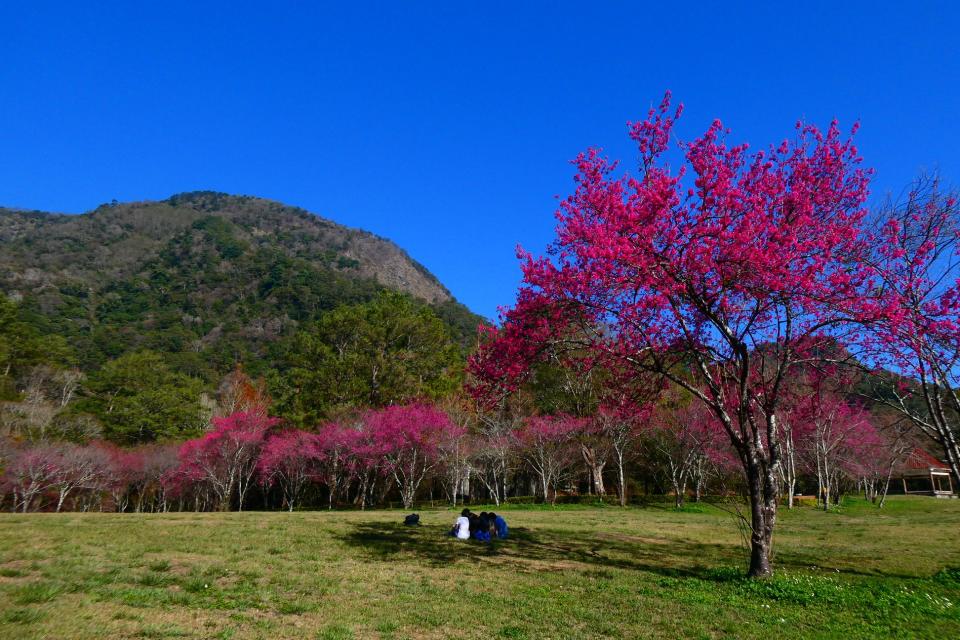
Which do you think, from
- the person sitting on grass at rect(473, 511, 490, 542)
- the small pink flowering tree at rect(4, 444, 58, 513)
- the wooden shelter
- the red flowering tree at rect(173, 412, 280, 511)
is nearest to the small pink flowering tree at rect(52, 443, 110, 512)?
the small pink flowering tree at rect(4, 444, 58, 513)

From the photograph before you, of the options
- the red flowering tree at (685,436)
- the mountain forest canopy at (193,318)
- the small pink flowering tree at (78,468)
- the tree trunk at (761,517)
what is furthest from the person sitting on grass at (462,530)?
the small pink flowering tree at (78,468)

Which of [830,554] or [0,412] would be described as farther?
[0,412]

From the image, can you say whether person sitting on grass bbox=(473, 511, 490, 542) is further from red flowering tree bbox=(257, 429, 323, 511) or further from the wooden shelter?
the wooden shelter

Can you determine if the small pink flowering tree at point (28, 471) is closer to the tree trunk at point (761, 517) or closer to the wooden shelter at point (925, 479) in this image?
the tree trunk at point (761, 517)

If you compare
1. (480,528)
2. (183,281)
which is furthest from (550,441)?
(183,281)

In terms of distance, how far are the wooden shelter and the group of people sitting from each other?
4244 centimetres

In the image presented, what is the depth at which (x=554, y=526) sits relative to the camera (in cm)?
1659

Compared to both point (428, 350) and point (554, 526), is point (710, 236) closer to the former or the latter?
point (554, 526)

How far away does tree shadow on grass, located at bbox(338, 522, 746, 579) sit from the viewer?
9.67 metres

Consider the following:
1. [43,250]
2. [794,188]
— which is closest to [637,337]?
[794,188]

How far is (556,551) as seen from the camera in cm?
1133

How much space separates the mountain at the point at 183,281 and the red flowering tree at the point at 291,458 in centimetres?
3818

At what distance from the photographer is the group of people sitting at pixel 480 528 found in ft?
41.8

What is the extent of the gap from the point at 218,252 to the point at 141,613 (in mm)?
128373
